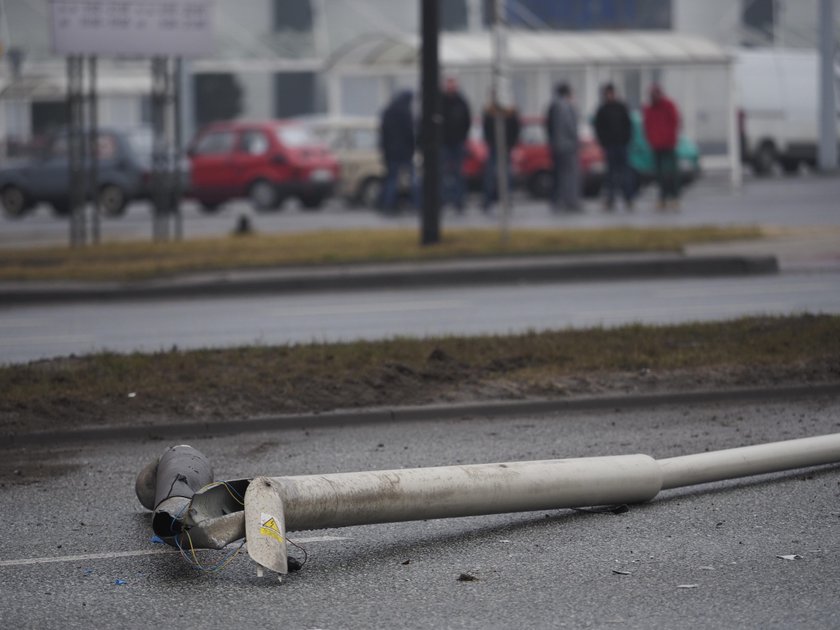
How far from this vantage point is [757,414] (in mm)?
8602

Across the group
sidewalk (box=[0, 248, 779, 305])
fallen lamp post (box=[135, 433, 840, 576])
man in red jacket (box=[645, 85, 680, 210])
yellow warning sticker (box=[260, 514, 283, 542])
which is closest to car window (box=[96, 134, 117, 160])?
man in red jacket (box=[645, 85, 680, 210])

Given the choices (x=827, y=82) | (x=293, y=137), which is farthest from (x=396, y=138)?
(x=827, y=82)

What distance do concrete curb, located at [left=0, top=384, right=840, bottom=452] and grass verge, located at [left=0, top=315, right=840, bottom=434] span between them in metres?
0.10

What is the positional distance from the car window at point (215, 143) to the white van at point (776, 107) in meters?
14.8

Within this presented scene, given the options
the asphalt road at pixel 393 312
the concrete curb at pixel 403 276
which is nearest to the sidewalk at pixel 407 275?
the concrete curb at pixel 403 276

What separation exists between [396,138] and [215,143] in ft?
21.2

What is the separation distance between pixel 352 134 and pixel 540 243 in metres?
13.6

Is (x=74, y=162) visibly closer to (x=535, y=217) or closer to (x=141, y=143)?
(x=535, y=217)

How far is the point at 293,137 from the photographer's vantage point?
101 feet

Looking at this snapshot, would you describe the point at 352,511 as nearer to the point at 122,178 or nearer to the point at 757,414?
the point at 757,414

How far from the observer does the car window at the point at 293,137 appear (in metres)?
30.8

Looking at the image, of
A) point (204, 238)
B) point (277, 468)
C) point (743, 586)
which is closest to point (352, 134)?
point (204, 238)

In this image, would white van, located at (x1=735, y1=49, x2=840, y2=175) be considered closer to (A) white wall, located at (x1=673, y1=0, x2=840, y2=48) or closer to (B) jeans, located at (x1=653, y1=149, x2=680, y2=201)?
(A) white wall, located at (x1=673, y1=0, x2=840, y2=48)

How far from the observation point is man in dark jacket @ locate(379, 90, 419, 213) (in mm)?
26016
